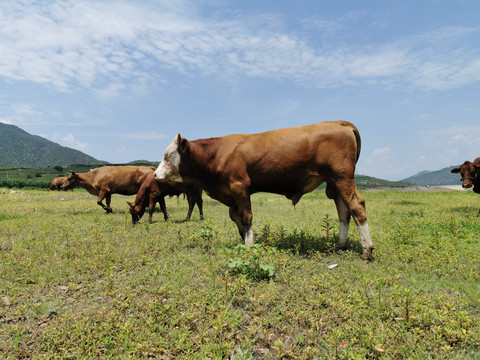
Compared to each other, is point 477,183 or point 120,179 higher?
point 120,179

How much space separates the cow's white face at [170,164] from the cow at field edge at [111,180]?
27.5 feet

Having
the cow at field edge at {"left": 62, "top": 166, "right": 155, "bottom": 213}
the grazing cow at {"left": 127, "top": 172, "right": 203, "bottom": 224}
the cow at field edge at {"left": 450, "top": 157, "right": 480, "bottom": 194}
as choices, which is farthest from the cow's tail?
the cow at field edge at {"left": 62, "top": 166, "right": 155, "bottom": 213}

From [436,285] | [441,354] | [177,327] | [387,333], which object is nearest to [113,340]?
[177,327]

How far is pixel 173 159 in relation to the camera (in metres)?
6.88

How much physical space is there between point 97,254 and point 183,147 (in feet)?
9.67

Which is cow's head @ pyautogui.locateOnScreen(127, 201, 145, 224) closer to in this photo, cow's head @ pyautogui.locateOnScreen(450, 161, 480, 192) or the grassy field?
the grassy field

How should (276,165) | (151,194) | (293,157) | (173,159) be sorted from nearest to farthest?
(293,157) → (276,165) → (173,159) → (151,194)

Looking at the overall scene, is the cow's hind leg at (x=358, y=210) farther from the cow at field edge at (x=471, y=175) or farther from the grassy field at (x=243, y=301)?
the cow at field edge at (x=471, y=175)

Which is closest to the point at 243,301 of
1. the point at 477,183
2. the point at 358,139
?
the point at 358,139

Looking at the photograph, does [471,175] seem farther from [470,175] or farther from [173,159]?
[173,159]

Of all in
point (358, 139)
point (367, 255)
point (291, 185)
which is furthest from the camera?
point (358, 139)

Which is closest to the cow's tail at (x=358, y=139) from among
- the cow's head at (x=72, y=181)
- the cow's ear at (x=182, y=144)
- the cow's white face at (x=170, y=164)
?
the cow's ear at (x=182, y=144)

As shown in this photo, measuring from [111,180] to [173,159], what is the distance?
9.70 metres

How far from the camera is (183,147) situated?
6.62 m
